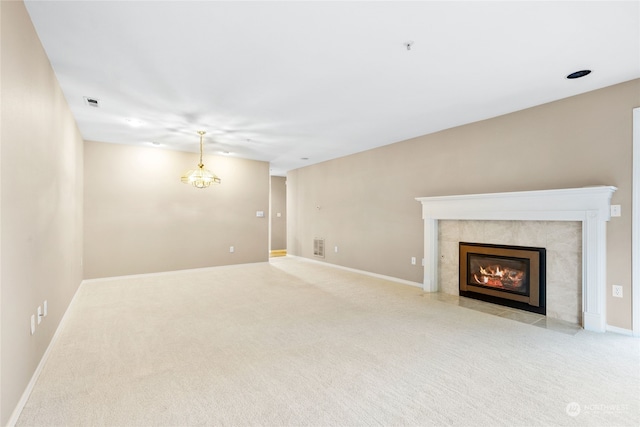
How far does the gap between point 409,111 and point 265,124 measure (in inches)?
84.4

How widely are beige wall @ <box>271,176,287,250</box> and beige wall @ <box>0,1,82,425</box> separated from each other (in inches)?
280

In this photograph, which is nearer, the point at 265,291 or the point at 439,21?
the point at 439,21

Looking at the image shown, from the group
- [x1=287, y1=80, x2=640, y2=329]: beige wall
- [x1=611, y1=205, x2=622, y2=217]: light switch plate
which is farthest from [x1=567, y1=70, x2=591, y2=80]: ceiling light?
[x1=611, y1=205, x2=622, y2=217]: light switch plate

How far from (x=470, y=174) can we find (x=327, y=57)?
3013 mm

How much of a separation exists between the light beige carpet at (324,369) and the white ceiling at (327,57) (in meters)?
2.67

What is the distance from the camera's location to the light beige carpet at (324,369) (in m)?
1.95

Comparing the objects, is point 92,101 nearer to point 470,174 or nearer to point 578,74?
point 470,174

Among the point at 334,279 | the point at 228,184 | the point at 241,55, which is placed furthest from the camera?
the point at 228,184

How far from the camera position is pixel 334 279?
236 inches

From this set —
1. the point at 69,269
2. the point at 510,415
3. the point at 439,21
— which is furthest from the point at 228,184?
the point at 510,415

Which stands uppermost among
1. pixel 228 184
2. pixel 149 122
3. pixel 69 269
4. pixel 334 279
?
pixel 149 122

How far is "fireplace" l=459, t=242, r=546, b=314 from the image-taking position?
3.92m

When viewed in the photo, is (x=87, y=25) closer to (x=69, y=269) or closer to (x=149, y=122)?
(x=149, y=122)

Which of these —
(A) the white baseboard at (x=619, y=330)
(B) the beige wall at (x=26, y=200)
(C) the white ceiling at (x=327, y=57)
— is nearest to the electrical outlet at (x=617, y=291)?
(A) the white baseboard at (x=619, y=330)
